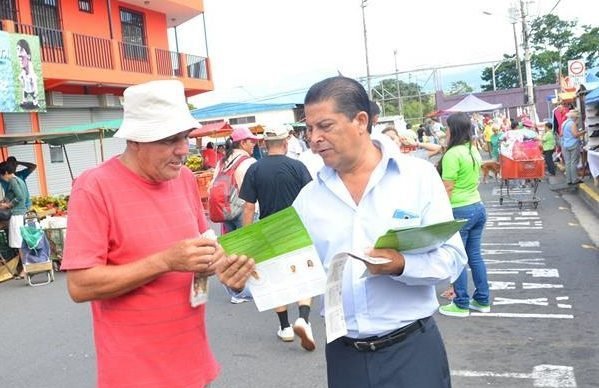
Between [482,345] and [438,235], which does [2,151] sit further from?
[438,235]

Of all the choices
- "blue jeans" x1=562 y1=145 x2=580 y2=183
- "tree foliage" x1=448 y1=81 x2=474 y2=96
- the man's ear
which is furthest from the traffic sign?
"tree foliage" x1=448 y1=81 x2=474 y2=96

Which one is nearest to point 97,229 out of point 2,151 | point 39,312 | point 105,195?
point 105,195

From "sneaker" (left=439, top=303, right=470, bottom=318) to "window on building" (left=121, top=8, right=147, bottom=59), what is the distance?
16.9 m

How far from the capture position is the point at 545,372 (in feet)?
14.7

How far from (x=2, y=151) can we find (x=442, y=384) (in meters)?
14.9

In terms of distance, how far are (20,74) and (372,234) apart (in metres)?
14.4

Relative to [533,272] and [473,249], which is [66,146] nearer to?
[533,272]

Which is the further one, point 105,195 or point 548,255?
point 548,255

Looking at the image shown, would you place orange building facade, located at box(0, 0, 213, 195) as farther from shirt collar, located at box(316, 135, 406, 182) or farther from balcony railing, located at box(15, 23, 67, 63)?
shirt collar, located at box(316, 135, 406, 182)

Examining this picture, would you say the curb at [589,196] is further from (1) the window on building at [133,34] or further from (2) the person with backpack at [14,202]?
(1) the window on building at [133,34]

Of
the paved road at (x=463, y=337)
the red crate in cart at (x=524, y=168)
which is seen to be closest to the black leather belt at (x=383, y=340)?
the paved road at (x=463, y=337)

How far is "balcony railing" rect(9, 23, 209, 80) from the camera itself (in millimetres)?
17047

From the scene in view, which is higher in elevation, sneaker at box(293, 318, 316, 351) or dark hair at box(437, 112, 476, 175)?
dark hair at box(437, 112, 476, 175)

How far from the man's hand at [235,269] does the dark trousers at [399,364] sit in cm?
54
